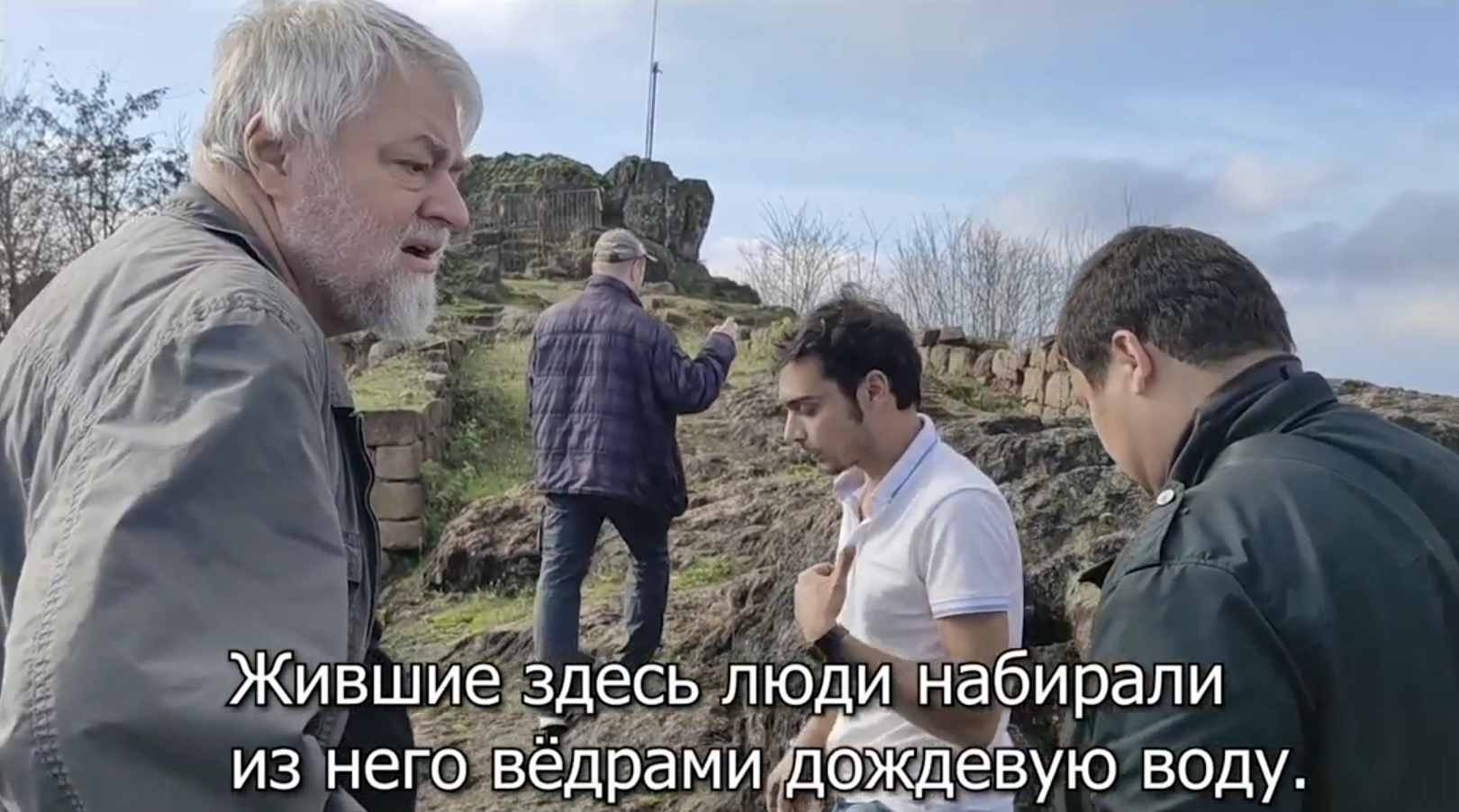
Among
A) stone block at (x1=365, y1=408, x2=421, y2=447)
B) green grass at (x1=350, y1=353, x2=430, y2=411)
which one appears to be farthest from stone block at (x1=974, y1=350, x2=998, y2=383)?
stone block at (x1=365, y1=408, x2=421, y2=447)

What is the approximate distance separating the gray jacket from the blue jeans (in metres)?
3.88

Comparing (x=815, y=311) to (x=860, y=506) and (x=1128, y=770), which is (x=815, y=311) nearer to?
(x=860, y=506)

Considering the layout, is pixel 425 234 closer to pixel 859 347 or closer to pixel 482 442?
pixel 859 347

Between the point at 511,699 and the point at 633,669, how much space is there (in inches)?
134

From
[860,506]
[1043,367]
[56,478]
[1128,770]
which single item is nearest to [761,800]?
[860,506]

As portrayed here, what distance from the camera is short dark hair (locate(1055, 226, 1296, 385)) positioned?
1761 mm

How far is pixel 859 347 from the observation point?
9.48 feet

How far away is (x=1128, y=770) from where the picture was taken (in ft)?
5.09

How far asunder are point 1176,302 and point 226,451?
3.97 ft
